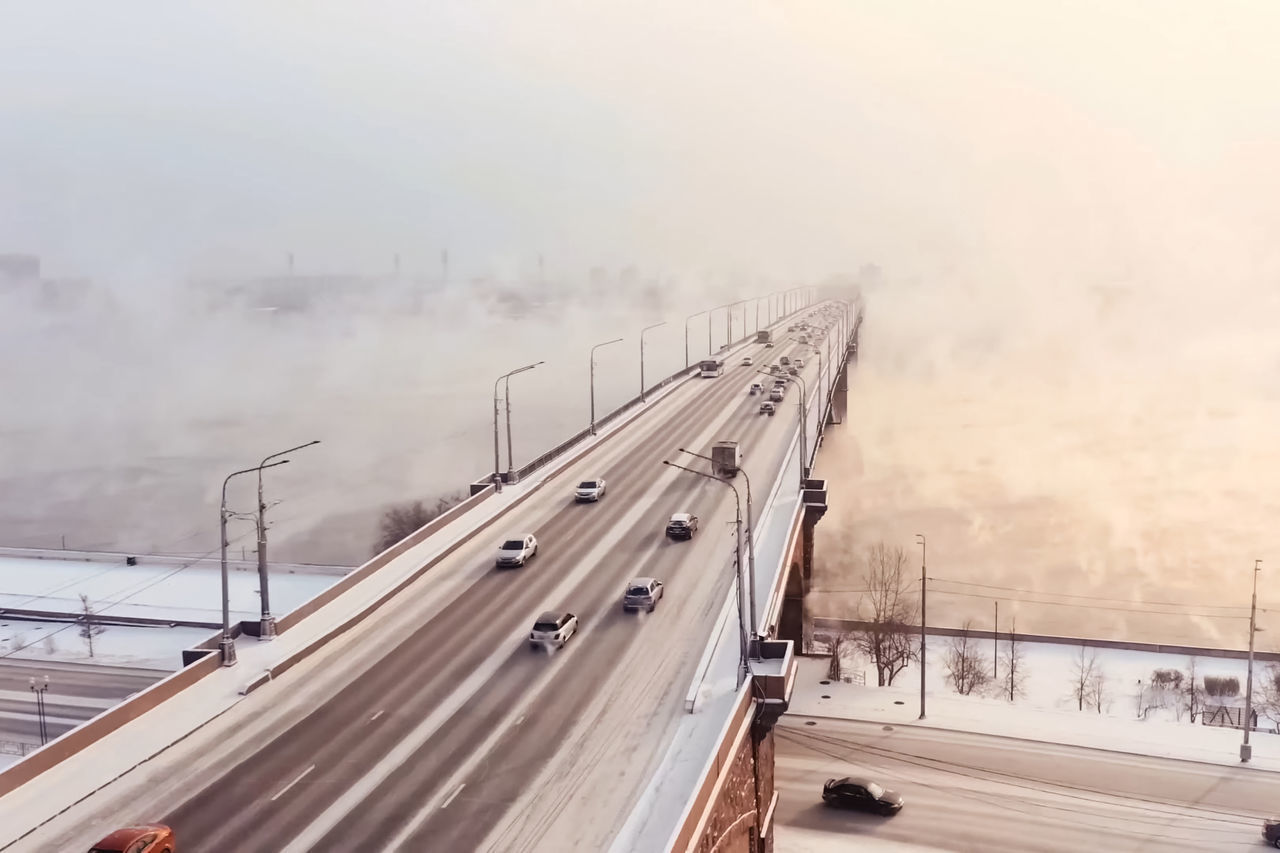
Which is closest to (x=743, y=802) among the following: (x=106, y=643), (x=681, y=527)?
(x=681, y=527)

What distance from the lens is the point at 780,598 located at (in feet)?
83.1

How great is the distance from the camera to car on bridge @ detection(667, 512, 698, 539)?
98.5ft

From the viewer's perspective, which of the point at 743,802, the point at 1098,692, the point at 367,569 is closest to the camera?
the point at 743,802

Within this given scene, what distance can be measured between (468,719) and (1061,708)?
104 ft

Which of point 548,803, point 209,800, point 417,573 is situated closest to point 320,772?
point 209,800

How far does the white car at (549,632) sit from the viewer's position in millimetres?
22469

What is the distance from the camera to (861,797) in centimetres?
2969

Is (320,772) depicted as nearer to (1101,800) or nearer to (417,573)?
(417,573)

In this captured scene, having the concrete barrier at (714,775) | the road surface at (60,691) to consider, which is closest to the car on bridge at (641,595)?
the concrete barrier at (714,775)

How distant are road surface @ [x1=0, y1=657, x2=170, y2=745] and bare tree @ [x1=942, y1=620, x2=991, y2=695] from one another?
31.5 metres

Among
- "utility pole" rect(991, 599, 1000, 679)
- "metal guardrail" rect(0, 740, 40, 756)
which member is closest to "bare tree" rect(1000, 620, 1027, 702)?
"utility pole" rect(991, 599, 1000, 679)

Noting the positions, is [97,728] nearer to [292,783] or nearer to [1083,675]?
[292,783]

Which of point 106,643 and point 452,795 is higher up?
point 452,795

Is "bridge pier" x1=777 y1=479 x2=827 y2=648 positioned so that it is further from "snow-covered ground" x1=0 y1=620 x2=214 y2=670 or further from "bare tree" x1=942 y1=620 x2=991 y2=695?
"snow-covered ground" x1=0 y1=620 x2=214 y2=670
